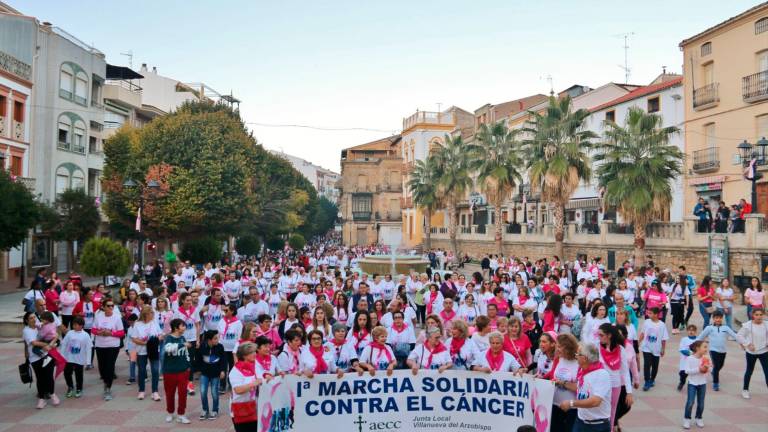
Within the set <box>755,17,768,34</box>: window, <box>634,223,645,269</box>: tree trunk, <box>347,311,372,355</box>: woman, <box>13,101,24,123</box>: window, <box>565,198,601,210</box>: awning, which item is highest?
<box>755,17,768,34</box>: window

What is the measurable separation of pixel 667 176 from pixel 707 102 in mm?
8185

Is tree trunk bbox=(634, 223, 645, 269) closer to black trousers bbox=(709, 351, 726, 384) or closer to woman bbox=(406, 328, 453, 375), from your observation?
black trousers bbox=(709, 351, 726, 384)

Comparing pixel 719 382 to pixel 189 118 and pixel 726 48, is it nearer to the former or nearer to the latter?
pixel 726 48

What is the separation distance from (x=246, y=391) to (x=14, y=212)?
2210 cm

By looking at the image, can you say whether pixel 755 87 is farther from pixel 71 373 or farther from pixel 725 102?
pixel 71 373

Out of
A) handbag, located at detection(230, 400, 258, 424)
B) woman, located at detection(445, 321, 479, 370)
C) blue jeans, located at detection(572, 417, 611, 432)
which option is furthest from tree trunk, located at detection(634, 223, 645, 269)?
handbag, located at detection(230, 400, 258, 424)

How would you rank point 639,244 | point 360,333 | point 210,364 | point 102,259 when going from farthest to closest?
1. point 639,244
2. point 102,259
3. point 210,364
4. point 360,333

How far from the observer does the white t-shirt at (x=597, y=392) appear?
5891mm

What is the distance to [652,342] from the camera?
10.6 meters

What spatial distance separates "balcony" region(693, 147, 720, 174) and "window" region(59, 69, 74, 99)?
125 feet

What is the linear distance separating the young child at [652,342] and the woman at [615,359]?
12.4 ft

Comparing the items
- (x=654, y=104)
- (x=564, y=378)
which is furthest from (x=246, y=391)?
(x=654, y=104)

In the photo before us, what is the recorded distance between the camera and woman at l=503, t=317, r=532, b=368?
25.9 feet

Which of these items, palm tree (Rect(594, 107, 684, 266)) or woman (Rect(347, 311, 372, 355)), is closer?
woman (Rect(347, 311, 372, 355))
